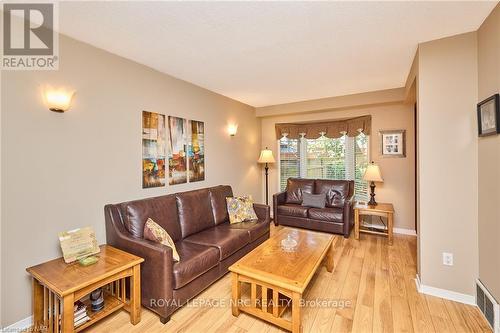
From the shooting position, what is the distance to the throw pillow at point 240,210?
10.8ft

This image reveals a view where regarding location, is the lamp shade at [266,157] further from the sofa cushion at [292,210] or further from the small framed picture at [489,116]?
the small framed picture at [489,116]

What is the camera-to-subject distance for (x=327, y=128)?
4656mm

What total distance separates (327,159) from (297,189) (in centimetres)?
92

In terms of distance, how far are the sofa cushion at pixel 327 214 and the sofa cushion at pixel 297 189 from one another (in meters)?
0.54

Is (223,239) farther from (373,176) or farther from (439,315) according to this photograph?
(373,176)

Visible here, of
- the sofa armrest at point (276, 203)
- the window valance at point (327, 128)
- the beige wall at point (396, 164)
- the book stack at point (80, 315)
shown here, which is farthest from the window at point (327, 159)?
the book stack at point (80, 315)

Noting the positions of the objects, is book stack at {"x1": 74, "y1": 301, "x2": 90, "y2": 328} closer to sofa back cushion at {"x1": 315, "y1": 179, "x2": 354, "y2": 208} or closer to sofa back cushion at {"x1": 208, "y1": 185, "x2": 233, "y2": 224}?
sofa back cushion at {"x1": 208, "y1": 185, "x2": 233, "y2": 224}

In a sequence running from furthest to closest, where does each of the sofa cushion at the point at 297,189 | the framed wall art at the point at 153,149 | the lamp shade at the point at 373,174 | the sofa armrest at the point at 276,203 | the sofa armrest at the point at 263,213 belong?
the sofa cushion at the point at 297,189
the sofa armrest at the point at 276,203
the lamp shade at the point at 373,174
the sofa armrest at the point at 263,213
the framed wall art at the point at 153,149

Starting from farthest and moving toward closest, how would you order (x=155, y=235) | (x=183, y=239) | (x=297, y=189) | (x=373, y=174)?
(x=297, y=189)
(x=373, y=174)
(x=183, y=239)
(x=155, y=235)

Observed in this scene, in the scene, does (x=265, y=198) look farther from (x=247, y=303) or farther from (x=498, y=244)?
(x=498, y=244)

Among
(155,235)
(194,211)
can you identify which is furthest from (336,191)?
(155,235)

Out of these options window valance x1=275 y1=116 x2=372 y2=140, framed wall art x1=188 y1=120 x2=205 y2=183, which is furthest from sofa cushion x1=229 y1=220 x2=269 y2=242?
window valance x1=275 y1=116 x2=372 y2=140

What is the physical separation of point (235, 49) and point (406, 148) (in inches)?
132

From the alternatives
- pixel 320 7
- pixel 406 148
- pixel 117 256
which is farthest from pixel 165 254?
pixel 406 148
